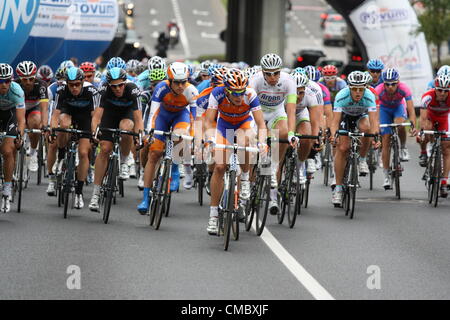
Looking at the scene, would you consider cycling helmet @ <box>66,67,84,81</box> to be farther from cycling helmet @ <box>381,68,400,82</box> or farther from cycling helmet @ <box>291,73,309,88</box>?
cycling helmet @ <box>381,68,400,82</box>

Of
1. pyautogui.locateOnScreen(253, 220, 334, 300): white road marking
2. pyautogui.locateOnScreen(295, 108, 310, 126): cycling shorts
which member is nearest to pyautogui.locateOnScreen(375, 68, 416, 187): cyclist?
pyautogui.locateOnScreen(295, 108, 310, 126): cycling shorts

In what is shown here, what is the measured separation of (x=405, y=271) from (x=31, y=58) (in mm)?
17323

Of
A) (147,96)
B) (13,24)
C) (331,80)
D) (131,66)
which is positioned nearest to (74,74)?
(147,96)

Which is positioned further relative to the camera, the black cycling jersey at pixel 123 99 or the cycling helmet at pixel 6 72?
the black cycling jersey at pixel 123 99

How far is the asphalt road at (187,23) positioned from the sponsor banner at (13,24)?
55.6 meters

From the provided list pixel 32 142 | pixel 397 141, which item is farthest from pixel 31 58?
pixel 397 141

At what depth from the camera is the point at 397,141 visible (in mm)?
18109

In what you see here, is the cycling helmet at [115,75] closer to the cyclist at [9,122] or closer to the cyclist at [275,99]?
the cyclist at [9,122]

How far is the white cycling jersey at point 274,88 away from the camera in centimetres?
1475

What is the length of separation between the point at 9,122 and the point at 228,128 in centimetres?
319

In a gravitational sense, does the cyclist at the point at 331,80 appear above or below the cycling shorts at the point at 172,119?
above

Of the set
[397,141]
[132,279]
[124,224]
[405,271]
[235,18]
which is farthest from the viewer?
[235,18]

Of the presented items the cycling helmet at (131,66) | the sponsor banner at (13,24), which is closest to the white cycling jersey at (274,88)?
the sponsor banner at (13,24)

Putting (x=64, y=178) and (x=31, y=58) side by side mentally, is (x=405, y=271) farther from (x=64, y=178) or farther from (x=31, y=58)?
(x=31, y=58)
